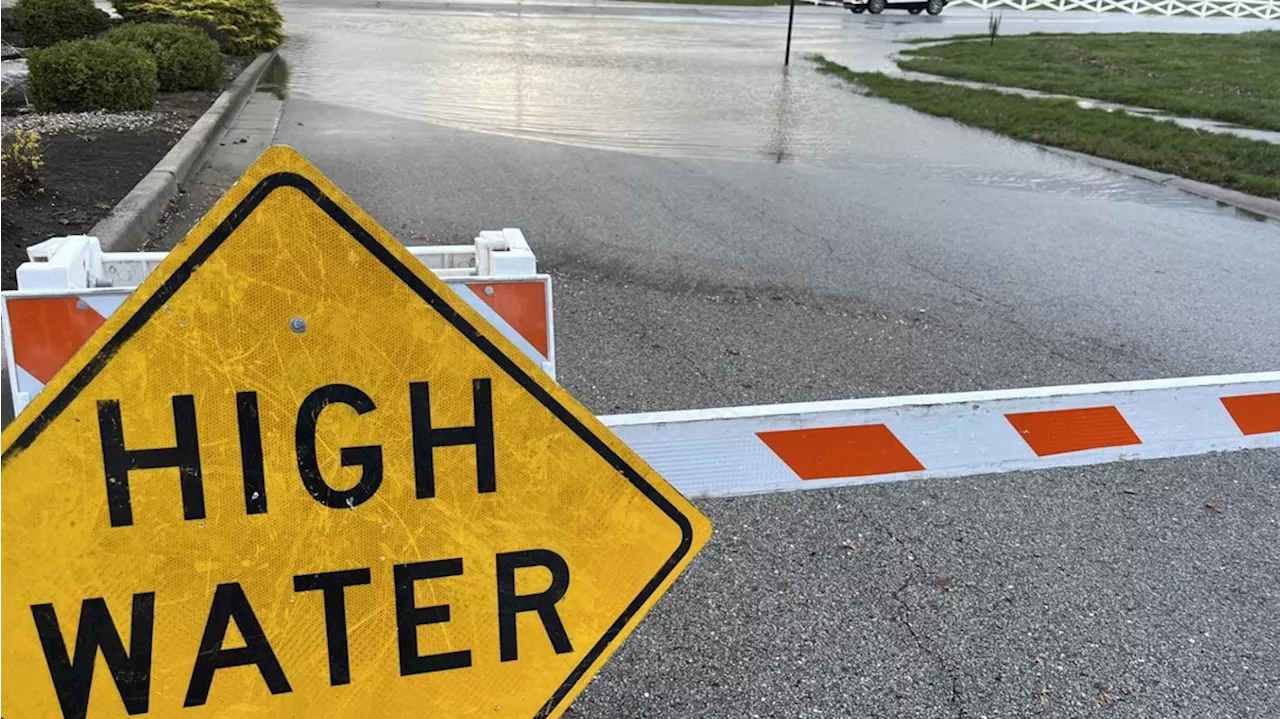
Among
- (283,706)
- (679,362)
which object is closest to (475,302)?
(283,706)

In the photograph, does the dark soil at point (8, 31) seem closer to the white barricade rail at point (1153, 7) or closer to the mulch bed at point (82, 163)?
the mulch bed at point (82, 163)

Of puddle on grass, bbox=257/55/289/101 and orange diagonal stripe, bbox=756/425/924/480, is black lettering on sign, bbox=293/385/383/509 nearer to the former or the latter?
orange diagonal stripe, bbox=756/425/924/480


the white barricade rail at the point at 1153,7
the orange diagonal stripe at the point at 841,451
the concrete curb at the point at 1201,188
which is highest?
the white barricade rail at the point at 1153,7

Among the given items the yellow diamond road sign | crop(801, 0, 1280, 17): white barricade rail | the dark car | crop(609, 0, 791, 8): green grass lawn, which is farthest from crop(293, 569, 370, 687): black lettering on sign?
crop(801, 0, 1280, 17): white barricade rail

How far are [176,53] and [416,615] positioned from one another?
11.7 metres

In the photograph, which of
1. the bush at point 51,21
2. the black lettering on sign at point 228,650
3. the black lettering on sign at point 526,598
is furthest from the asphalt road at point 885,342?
the bush at point 51,21

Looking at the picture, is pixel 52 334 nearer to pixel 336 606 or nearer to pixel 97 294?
pixel 97 294

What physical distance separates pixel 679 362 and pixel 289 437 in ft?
11.6

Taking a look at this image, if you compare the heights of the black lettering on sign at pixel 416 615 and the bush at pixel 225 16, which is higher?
the bush at pixel 225 16

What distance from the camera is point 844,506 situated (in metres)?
3.85

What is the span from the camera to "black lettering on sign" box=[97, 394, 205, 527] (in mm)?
1622

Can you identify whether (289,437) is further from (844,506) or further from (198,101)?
(198,101)

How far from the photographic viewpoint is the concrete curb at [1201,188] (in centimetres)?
957

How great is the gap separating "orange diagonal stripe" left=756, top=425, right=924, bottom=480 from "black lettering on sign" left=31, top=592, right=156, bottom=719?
4.06ft
